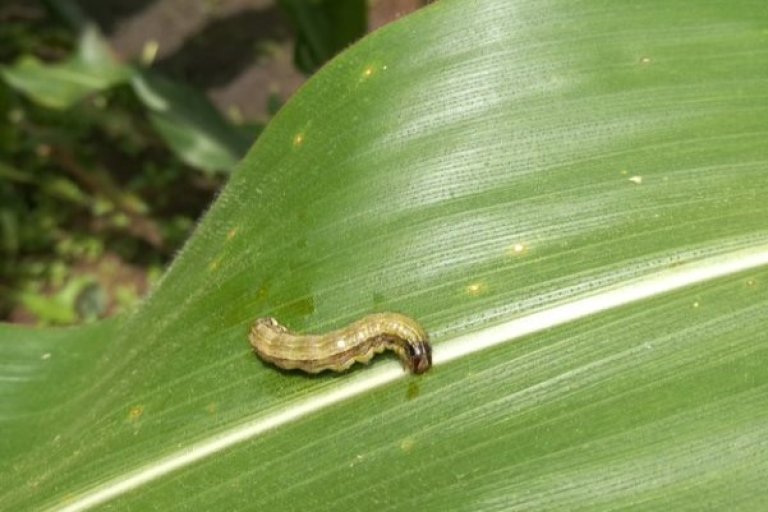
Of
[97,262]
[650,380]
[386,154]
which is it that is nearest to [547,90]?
[386,154]

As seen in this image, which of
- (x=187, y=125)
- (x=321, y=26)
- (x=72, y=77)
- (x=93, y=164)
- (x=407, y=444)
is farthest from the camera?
(x=93, y=164)

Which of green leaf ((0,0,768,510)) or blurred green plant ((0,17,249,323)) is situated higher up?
blurred green plant ((0,17,249,323))

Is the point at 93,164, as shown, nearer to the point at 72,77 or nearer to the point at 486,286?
the point at 72,77

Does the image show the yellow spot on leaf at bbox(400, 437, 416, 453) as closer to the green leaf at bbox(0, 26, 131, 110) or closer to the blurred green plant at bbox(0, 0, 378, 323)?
the blurred green plant at bbox(0, 0, 378, 323)

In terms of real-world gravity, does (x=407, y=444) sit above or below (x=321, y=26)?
below

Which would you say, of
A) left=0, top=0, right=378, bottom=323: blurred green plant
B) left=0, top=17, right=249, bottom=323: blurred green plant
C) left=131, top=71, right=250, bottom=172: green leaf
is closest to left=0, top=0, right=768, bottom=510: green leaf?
left=0, top=0, right=378, bottom=323: blurred green plant

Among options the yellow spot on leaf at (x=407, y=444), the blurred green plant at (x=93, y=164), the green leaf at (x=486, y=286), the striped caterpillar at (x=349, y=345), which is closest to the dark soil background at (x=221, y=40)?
the blurred green plant at (x=93, y=164)

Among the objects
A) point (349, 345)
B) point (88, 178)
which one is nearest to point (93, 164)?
point (88, 178)
